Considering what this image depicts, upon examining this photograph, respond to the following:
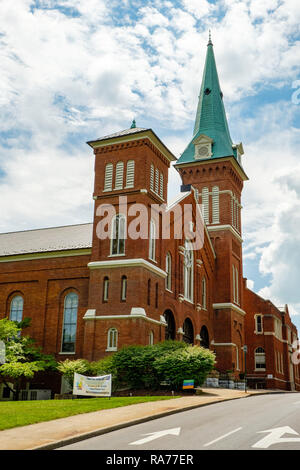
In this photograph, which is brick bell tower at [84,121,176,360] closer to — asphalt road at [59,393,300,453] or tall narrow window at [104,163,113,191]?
tall narrow window at [104,163,113,191]

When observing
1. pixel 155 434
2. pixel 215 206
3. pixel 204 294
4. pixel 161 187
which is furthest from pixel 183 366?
pixel 215 206

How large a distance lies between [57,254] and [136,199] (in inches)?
280

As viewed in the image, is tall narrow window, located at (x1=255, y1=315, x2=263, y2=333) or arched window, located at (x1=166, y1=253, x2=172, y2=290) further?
tall narrow window, located at (x1=255, y1=315, x2=263, y2=333)

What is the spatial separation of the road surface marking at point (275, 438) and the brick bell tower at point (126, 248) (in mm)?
17412

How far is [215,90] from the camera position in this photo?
184 feet

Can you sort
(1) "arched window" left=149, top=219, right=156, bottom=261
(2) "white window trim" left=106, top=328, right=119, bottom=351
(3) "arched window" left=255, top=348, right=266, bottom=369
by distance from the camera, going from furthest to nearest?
(3) "arched window" left=255, top=348, right=266, bottom=369 < (1) "arched window" left=149, top=219, right=156, bottom=261 < (2) "white window trim" left=106, top=328, right=119, bottom=351

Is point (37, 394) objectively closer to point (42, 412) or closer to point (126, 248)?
point (126, 248)

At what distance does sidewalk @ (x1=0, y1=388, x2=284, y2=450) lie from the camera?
11938 mm

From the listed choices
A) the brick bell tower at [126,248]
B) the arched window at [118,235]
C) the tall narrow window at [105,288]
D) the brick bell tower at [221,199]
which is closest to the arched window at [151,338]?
the brick bell tower at [126,248]

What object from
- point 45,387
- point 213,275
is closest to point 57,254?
point 45,387

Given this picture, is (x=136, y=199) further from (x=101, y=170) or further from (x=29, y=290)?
(x=29, y=290)

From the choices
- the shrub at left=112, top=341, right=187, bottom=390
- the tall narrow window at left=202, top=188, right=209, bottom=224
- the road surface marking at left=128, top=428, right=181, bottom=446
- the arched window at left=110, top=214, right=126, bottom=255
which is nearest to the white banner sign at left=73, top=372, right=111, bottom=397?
the shrub at left=112, top=341, right=187, bottom=390

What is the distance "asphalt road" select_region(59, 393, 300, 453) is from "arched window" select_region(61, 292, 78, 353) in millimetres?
17678
